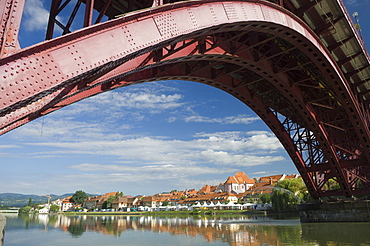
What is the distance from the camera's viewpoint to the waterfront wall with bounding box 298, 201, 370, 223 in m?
23.7

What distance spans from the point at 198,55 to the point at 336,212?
19.6 meters

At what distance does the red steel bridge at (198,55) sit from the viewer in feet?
16.2

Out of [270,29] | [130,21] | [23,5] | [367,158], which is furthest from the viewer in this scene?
[367,158]

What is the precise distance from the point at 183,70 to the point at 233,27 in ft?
20.1

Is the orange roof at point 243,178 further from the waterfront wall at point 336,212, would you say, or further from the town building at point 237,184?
the waterfront wall at point 336,212

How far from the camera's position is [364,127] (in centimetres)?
2131

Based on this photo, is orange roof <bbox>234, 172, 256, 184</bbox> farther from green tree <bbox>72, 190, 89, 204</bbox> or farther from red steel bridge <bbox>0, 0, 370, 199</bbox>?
red steel bridge <bbox>0, 0, 370, 199</bbox>

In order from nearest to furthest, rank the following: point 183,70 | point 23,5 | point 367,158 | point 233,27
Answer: point 23,5 → point 233,27 → point 183,70 → point 367,158

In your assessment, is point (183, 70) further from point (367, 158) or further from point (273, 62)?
point (367, 158)

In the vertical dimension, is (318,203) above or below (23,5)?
below

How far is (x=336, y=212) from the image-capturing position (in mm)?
24938

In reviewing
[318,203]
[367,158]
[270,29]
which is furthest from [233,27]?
[318,203]

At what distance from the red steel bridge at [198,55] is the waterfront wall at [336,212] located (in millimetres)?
1005

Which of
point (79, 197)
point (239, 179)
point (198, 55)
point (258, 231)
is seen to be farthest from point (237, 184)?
point (198, 55)
